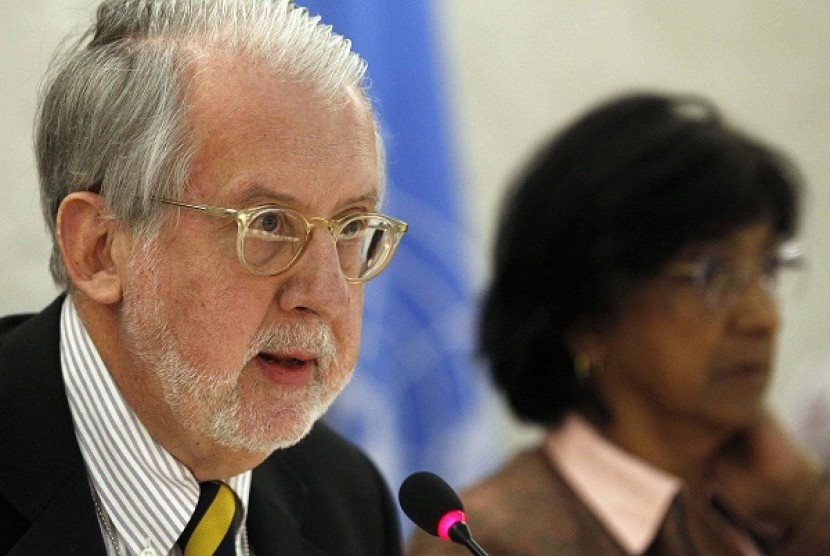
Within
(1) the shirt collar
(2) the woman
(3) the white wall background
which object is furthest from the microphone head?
(3) the white wall background

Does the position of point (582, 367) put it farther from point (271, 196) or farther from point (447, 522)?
point (271, 196)

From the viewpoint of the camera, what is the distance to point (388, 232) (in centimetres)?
216

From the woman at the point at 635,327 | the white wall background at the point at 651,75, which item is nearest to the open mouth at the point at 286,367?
the woman at the point at 635,327

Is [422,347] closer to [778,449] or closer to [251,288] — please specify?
[778,449]

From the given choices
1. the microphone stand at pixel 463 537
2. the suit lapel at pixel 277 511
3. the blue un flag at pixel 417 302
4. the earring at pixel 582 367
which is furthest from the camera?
the blue un flag at pixel 417 302

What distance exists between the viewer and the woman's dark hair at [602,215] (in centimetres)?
329

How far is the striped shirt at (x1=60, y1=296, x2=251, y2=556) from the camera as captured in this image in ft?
6.49

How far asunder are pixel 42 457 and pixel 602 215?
1.75m

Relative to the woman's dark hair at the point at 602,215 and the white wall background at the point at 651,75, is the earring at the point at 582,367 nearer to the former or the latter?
the woman's dark hair at the point at 602,215

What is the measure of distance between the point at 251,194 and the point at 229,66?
0.65 feet

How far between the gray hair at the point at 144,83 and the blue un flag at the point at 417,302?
174cm

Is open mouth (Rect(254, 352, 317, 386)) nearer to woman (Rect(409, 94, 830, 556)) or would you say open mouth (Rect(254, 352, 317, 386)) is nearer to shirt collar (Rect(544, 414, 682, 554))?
woman (Rect(409, 94, 830, 556))

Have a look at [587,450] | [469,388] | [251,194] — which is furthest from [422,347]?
[251,194]

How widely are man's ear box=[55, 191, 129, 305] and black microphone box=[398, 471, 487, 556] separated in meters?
0.52
